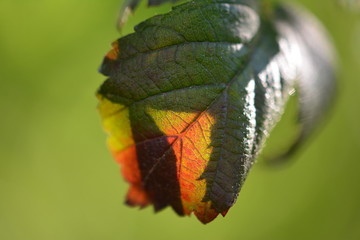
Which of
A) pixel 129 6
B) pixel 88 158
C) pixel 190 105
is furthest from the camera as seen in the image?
pixel 88 158

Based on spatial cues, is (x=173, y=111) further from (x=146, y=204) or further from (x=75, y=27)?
(x=75, y=27)

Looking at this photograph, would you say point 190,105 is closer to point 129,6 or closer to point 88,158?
point 129,6

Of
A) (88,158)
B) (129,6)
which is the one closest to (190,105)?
(129,6)

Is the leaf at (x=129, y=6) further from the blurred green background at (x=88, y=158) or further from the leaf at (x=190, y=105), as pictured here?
the blurred green background at (x=88, y=158)

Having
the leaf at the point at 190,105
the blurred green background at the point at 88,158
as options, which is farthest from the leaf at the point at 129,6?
the blurred green background at the point at 88,158

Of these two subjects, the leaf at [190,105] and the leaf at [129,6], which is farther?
the leaf at [129,6]

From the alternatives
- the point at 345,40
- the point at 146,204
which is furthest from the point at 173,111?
the point at 345,40

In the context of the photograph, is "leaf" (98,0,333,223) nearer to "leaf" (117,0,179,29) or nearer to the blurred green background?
"leaf" (117,0,179,29)
